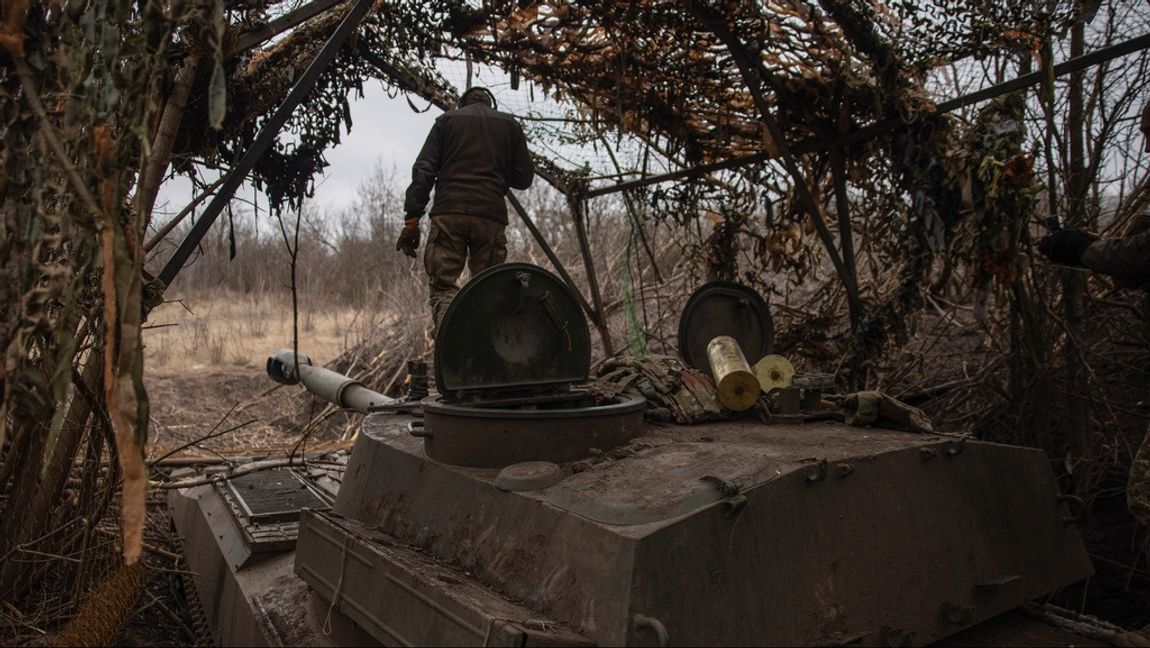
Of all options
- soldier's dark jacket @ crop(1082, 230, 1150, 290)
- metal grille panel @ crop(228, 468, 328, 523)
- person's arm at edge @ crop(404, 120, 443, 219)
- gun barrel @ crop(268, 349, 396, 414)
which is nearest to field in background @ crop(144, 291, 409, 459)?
gun barrel @ crop(268, 349, 396, 414)

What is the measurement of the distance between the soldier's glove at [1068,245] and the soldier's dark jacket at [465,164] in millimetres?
3055

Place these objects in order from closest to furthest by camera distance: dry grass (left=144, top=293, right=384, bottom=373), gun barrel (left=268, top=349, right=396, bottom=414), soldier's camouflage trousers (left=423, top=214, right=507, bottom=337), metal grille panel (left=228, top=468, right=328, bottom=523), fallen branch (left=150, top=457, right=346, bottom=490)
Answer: metal grille panel (left=228, top=468, right=328, bottom=523) < fallen branch (left=150, top=457, right=346, bottom=490) < soldier's camouflage trousers (left=423, top=214, right=507, bottom=337) < gun barrel (left=268, top=349, right=396, bottom=414) < dry grass (left=144, top=293, right=384, bottom=373)

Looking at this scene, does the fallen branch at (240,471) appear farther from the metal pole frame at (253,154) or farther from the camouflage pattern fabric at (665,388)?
the camouflage pattern fabric at (665,388)

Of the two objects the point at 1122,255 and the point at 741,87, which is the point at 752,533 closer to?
the point at 1122,255

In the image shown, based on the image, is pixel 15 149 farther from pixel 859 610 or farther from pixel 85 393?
pixel 859 610

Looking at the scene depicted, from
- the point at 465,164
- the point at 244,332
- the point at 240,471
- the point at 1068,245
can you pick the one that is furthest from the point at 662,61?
the point at 244,332

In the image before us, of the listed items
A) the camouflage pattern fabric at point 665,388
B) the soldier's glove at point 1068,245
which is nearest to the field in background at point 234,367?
the camouflage pattern fabric at point 665,388

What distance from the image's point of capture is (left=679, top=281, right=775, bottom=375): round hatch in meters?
4.88

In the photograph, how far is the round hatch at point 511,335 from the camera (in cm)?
360

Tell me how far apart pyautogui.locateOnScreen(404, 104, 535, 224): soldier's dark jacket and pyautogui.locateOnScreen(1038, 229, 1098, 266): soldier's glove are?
3055 mm

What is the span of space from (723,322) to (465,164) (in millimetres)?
1864

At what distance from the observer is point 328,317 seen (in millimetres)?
18672

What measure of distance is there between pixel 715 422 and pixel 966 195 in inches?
93.3

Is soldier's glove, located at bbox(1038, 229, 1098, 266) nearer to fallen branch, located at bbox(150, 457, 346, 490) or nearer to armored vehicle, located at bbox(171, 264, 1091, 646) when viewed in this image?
armored vehicle, located at bbox(171, 264, 1091, 646)
